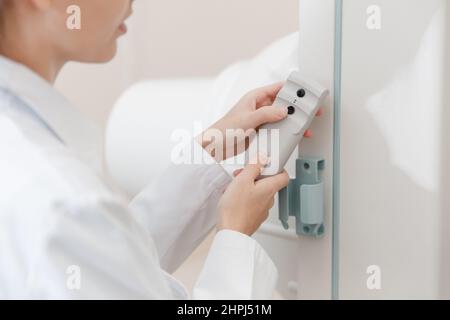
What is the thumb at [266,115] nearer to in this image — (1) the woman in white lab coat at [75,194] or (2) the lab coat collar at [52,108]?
(1) the woman in white lab coat at [75,194]

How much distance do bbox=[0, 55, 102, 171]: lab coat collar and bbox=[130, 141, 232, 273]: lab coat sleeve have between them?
0.17 m

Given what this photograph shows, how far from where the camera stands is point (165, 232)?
699mm

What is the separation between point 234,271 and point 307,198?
125mm

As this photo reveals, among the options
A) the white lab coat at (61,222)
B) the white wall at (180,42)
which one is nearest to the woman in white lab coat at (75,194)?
the white lab coat at (61,222)

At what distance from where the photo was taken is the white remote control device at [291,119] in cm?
59

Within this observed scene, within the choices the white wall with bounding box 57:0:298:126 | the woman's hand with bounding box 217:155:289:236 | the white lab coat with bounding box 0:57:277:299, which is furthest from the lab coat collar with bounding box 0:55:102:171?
the white wall with bounding box 57:0:298:126

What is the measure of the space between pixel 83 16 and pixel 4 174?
0.15 meters

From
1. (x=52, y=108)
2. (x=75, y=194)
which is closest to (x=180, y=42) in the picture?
(x=52, y=108)

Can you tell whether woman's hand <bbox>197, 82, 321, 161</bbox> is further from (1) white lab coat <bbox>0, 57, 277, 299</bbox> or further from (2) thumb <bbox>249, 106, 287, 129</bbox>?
(1) white lab coat <bbox>0, 57, 277, 299</bbox>

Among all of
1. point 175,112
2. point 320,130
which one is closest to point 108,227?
point 320,130

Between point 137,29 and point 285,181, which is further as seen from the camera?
point 137,29

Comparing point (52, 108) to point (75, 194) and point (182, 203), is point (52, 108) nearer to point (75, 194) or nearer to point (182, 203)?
point (75, 194)

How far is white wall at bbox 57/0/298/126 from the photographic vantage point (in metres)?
0.78

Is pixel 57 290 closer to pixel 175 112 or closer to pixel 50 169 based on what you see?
pixel 50 169
